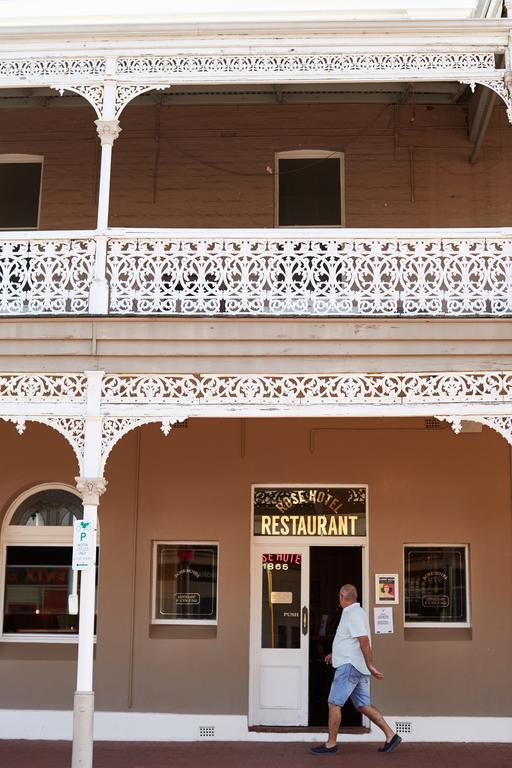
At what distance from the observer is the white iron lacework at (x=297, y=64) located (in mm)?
9836

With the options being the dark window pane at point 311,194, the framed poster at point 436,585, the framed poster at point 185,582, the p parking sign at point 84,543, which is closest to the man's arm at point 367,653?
the framed poster at point 436,585

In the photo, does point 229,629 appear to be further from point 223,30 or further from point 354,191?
point 223,30

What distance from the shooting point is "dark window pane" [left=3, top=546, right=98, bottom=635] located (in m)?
11.7

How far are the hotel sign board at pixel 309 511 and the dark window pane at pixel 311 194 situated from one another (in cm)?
356

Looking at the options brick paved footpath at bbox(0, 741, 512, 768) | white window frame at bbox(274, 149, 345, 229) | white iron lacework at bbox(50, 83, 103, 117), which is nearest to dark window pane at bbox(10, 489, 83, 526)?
brick paved footpath at bbox(0, 741, 512, 768)

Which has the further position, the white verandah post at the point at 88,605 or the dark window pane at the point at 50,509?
the dark window pane at the point at 50,509

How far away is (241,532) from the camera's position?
37.9 ft

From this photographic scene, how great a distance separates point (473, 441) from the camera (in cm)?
1165

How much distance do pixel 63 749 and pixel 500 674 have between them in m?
5.09

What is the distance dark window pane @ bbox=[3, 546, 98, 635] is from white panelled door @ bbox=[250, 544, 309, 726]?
2.28 metres

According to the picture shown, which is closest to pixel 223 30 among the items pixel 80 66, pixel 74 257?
pixel 80 66

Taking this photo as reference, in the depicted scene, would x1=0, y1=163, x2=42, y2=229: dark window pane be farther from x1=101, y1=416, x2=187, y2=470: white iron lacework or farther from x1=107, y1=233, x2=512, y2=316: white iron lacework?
x1=101, y1=416, x2=187, y2=470: white iron lacework

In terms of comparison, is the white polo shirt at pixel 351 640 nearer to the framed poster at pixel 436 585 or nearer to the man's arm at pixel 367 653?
the man's arm at pixel 367 653

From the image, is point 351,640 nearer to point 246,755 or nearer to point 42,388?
point 246,755
